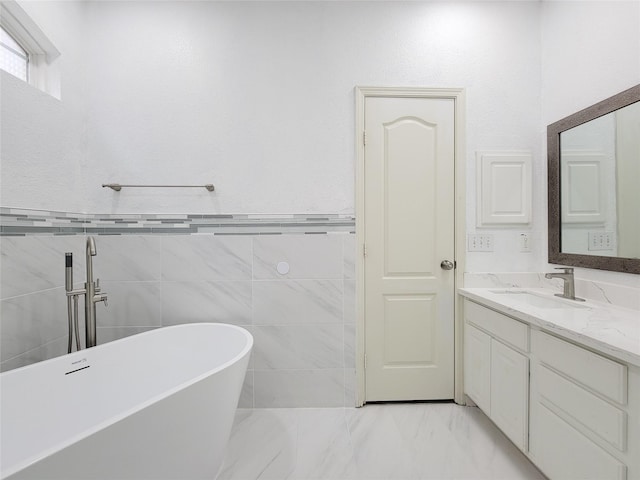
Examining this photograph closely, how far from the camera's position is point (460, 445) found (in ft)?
5.62

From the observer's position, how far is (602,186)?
1.71m

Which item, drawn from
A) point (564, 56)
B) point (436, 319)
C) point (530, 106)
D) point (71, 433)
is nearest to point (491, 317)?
point (436, 319)

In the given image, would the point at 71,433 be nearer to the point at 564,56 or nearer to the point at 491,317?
the point at 491,317

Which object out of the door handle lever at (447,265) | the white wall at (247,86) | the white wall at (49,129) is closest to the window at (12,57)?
the white wall at (49,129)

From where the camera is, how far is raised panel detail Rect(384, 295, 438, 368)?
211 cm

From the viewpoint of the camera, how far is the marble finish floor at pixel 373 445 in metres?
1.53

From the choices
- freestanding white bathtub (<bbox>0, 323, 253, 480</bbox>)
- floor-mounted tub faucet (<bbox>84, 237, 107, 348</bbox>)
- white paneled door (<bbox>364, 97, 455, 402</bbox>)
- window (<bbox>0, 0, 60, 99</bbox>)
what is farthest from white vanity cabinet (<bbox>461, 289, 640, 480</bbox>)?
window (<bbox>0, 0, 60, 99</bbox>)

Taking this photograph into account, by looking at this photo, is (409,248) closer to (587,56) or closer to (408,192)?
(408,192)

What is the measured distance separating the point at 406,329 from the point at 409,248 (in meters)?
0.55

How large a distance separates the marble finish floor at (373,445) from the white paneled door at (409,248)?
20cm

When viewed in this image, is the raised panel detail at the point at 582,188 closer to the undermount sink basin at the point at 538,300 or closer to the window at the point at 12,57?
the undermount sink basin at the point at 538,300

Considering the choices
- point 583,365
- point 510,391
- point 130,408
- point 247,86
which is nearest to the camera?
point 583,365

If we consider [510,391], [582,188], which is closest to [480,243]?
[582,188]

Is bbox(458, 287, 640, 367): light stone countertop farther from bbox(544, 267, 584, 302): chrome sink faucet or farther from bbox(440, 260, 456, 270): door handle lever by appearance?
bbox(440, 260, 456, 270): door handle lever
